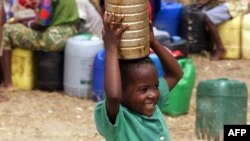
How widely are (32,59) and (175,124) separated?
1.86 meters

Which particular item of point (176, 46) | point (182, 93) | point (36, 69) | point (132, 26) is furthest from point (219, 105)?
point (132, 26)

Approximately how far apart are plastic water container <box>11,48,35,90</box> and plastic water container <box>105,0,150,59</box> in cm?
458

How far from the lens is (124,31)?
111 inches

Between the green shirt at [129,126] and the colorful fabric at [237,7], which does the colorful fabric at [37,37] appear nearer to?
A: the colorful fabric at [237,7]

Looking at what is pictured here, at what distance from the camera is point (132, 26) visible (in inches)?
113

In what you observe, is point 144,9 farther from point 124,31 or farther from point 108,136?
point 108,136

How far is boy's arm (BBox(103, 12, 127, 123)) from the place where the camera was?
2.76 m

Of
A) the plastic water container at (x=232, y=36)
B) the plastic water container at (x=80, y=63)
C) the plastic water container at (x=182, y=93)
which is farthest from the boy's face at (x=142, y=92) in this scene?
the plastic water container at (x=232, y=36)

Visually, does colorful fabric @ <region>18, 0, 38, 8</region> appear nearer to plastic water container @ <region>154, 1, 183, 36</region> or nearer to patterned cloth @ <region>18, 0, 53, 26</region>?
patterned cloth @ <region>18, 0, 53, 26</region>

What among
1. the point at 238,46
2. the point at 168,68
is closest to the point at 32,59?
the point at 238,46

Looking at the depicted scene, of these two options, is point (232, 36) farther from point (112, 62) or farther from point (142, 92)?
point (112, 62)

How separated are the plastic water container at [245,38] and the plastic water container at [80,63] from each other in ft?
8.58

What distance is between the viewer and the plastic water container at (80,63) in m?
7.05

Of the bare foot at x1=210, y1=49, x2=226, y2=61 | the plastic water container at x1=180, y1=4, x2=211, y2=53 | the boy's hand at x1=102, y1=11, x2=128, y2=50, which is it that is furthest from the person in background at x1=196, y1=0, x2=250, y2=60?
the boy's hand at x1=102, y1=11, x2=128, y2=50
